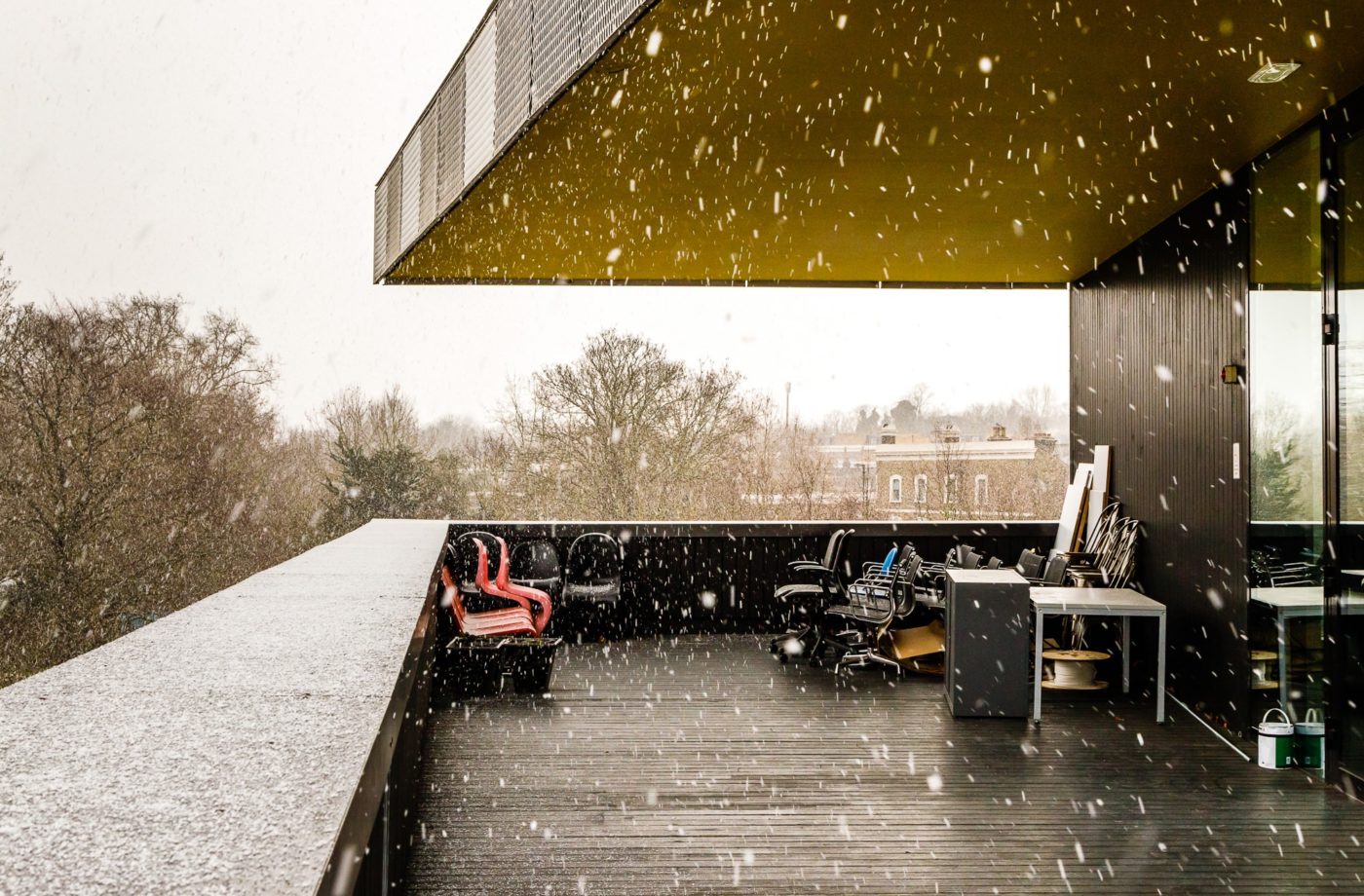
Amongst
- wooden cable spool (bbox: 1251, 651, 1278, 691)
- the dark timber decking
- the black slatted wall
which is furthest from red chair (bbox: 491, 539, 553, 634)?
wooden cable spool (bbox: 1251, 651, 1278, 691)

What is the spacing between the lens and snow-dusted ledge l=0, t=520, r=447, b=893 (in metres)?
0.91

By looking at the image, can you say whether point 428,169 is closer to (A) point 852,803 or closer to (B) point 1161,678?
(A) point 852,803

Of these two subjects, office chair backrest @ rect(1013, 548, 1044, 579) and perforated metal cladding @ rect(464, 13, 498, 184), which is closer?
perforated metal cladding @ rect(464, 13, 498, 184)

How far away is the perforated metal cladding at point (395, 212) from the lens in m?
6.82

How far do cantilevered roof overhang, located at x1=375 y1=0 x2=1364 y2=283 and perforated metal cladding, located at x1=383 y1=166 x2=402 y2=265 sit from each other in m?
0.04

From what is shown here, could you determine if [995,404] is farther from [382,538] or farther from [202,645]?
[202,645]

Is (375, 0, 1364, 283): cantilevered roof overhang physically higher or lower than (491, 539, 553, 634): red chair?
higher

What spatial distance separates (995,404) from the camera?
1856 centimetres

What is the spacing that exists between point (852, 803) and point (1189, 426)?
334cm

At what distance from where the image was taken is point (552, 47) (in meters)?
3.76

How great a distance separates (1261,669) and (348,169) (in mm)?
30416

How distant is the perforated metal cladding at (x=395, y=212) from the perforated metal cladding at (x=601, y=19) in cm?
364

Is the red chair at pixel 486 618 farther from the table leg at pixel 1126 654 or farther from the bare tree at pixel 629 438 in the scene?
the bare tree at pixel 629 438

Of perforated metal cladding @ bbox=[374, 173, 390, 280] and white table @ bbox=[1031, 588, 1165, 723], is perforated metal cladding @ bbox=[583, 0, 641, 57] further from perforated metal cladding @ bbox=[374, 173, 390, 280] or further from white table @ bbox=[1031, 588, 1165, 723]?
perforated metal cladding @ bbox=[374, 173, 390, 280]
